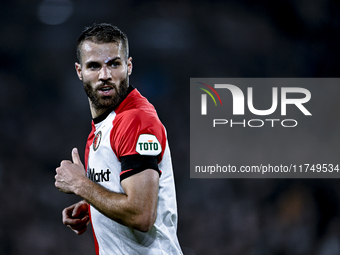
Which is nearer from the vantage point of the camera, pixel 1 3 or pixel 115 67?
pixel 115 67

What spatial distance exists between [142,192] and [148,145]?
211 mm

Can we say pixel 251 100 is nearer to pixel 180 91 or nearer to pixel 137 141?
pixel 180 91

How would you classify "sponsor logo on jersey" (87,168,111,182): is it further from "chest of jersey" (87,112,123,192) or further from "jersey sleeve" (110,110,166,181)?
"jersey sleeve" (110,110,166,181)

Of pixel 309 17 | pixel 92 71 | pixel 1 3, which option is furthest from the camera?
pixel 309 17

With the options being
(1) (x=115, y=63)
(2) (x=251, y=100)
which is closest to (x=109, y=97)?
(1) (x=115, y=63)

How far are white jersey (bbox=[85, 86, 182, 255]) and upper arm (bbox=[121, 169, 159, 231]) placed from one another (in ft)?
0.12

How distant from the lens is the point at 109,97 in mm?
1899

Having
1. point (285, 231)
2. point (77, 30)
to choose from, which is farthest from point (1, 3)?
point (285, 231)

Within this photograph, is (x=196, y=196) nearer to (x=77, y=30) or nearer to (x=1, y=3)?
(x=77, y=30)

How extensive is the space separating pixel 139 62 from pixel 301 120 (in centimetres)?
279

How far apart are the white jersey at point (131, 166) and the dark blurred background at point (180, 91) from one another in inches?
151

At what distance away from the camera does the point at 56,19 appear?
5520 millimetres

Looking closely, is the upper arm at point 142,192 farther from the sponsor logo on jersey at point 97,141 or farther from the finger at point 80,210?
the finger at point 80,210

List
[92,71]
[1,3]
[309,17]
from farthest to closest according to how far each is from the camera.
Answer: [309,17] → [1,3] → [92,71]
